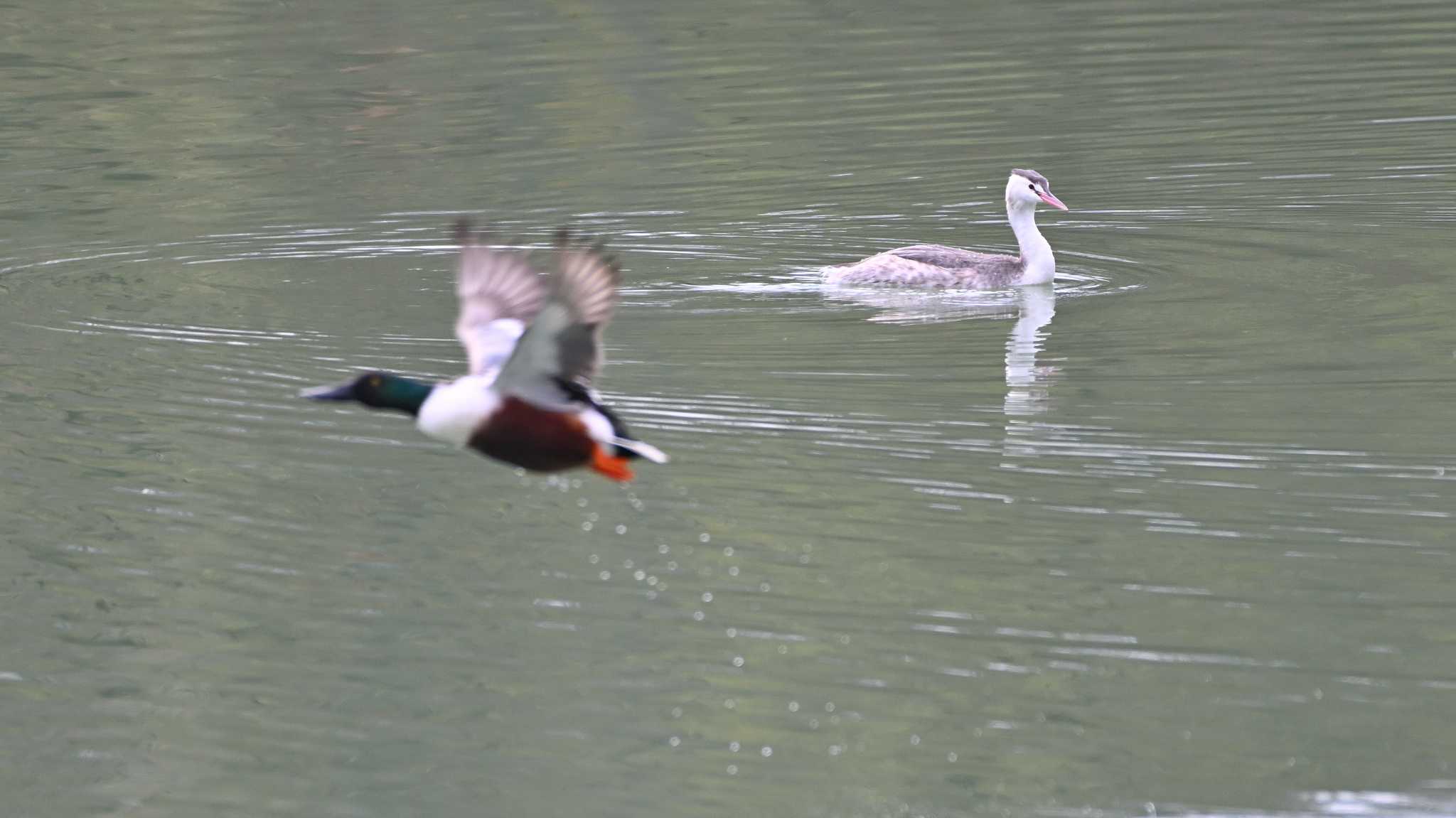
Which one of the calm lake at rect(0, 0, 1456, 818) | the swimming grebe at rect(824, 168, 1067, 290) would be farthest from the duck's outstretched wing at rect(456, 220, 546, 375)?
the swimming grebe at rect(824, 168, 1067, 290)

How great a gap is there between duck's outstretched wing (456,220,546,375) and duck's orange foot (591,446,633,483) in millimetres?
448

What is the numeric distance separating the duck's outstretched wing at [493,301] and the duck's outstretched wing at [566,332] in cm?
31

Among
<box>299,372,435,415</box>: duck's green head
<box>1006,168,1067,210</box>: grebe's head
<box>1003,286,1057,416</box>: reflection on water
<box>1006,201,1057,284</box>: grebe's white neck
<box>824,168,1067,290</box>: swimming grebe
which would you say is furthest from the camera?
<box>1006,168,1067,210</box>: grebe's head

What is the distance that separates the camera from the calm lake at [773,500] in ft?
22.9

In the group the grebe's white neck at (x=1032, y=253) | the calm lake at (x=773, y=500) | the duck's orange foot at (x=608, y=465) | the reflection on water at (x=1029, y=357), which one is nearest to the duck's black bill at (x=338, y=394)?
the duck's orange foot at (x=608, y=465)

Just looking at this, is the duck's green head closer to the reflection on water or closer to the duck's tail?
the duck's tail

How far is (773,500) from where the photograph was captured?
29.8ft

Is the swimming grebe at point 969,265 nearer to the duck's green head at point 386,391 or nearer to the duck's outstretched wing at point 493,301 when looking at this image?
the duck's outstretched wing at point 493,301

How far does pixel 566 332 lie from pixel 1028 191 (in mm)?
7460

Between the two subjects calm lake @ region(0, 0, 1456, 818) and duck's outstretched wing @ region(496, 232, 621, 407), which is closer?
duck's outstretched wing @ region(496, 232, 621, 407)

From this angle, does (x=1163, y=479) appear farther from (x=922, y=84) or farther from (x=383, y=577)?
(x=922, y=84)

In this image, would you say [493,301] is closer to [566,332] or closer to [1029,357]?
[566,332]

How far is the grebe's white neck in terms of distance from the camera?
1330 cm

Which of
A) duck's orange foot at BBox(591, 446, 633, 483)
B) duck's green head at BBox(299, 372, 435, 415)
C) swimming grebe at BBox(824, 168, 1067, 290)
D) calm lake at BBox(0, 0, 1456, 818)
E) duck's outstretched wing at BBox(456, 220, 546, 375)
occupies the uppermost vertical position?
duck's outstretched wing at BBox(456, 220, 546, 375)
